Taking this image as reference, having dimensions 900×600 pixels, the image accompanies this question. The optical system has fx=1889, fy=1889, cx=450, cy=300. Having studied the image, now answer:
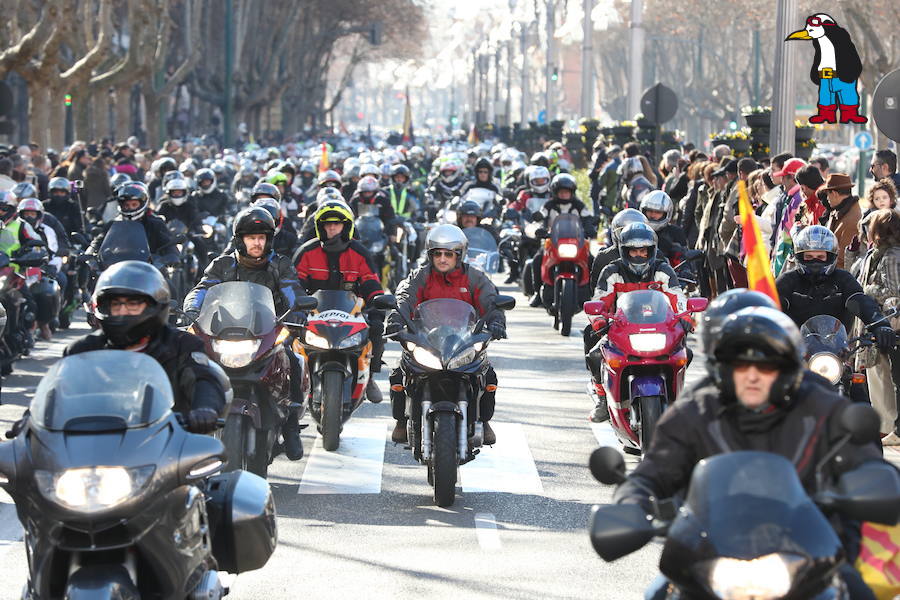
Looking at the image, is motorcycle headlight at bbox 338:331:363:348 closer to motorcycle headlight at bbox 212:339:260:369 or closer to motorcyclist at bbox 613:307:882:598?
motorcycle headlight at bbox 212:339:260:369

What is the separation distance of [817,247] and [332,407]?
3232 mm

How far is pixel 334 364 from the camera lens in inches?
460

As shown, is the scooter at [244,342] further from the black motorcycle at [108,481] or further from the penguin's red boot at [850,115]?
the penguin's red boot at [850,115]

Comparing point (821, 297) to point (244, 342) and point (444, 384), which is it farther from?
point (244, 342)

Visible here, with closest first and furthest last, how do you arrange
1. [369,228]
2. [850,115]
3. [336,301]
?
[336,301] → [369,228] → [850,115]

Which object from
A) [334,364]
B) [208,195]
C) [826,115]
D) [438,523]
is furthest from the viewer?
[208,195]

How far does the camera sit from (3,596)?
26.5ft

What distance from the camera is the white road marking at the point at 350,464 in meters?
10.8

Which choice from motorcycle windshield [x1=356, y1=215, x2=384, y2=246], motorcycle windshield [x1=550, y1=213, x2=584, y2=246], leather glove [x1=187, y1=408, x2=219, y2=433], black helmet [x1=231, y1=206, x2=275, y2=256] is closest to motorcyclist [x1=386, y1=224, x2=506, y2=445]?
black helmet [x1=231, y1=206, x2=275, y2=256]

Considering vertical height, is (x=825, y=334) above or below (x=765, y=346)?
below

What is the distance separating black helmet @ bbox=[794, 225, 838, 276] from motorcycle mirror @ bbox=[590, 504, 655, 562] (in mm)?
5797

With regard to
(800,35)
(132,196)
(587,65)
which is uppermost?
(587,65)

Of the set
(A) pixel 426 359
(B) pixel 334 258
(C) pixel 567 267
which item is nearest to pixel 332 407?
(B) pixel 334 258

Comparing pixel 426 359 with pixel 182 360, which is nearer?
pixel 182 360
